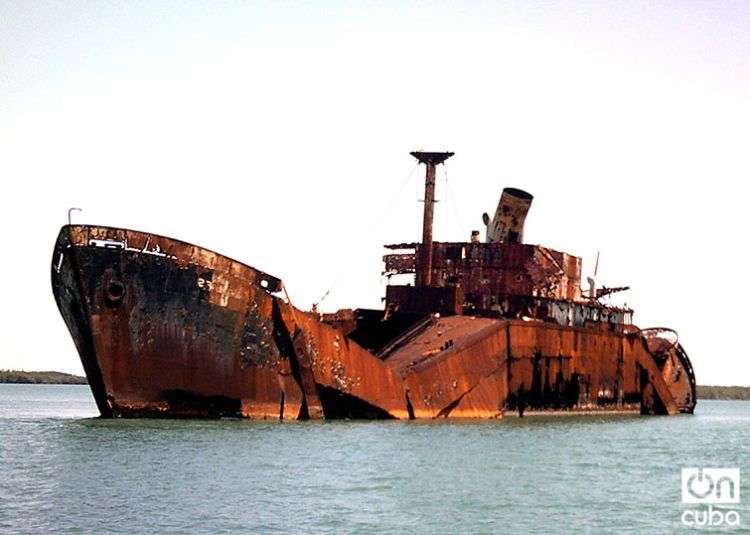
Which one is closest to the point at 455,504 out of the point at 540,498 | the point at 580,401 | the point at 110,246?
the point at 540,498

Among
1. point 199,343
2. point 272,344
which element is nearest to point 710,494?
point 272,344

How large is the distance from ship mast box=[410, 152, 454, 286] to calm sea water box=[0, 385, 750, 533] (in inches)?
275

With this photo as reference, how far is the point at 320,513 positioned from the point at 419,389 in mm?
12222

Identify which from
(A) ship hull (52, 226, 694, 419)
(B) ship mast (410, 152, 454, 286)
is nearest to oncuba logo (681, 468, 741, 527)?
(A) ship hull (52, 226, 694, 419)

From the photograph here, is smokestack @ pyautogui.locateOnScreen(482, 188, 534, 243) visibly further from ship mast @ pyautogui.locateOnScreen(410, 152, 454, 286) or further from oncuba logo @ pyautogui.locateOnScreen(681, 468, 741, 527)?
oncuba logo @ pyautogui.locateOnScreen(681, 468, 741, 527)

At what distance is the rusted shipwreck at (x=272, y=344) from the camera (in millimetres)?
25250

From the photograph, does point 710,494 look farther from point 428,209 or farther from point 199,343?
point 428,209

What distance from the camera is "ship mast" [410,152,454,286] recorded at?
33.8 m

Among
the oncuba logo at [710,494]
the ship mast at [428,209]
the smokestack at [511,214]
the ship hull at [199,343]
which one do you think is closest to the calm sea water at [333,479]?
the oncuba logo at [710,494]

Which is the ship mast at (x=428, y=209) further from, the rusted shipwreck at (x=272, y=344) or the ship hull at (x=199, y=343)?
the ship hull at (x=199, y=343)

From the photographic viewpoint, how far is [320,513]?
53.6 feet

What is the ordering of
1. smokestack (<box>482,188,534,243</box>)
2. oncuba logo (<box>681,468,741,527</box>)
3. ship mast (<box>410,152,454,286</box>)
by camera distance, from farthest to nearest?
smokestack (<box>482,188,534,243</box>), ship mast (<box>410,152,454,286</box>), oncuba logo (<box>681,468,741,527</box>)

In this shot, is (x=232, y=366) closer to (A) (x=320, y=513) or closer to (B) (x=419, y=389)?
(B) (x=419, y=389)

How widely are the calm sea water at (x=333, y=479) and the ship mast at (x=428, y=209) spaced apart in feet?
22.9
